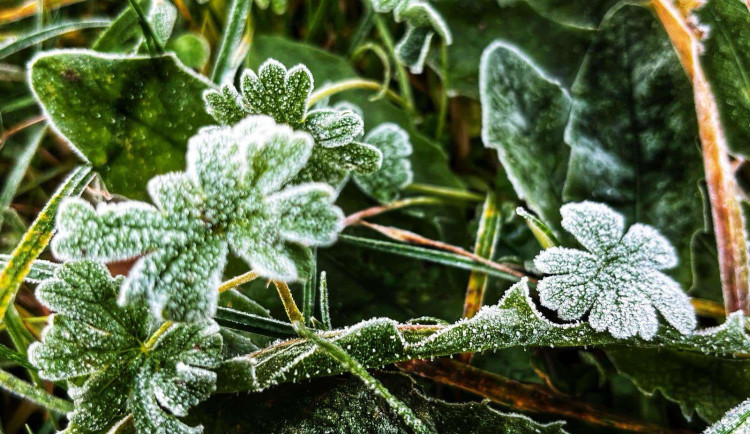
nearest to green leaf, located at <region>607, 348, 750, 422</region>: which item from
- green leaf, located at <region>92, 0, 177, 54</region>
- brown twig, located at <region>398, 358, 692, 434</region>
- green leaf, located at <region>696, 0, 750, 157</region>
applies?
brown twig, located at <region>398, 358, 692, 434</region>

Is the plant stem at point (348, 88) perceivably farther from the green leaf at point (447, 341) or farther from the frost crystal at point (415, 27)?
the green leaf at point (447, 341)

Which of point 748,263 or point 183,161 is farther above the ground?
point 748,263

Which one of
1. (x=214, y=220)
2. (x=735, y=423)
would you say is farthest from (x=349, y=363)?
(x=735, y=423)

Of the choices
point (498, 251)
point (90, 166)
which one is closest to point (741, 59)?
point (498, 251)

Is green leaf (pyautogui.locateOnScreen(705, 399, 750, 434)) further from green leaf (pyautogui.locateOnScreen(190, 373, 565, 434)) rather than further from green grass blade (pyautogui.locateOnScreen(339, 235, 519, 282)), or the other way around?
green grass blade (pyautogui.locateOnScreen(339, 235, 519, 282))

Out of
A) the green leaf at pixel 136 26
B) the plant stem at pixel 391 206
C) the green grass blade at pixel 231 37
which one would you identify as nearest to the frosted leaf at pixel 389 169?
the plant stem at pixel 391 206

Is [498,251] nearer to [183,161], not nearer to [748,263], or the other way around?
[748,263]

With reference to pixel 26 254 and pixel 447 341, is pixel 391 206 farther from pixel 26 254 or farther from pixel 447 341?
pixel 26 254
